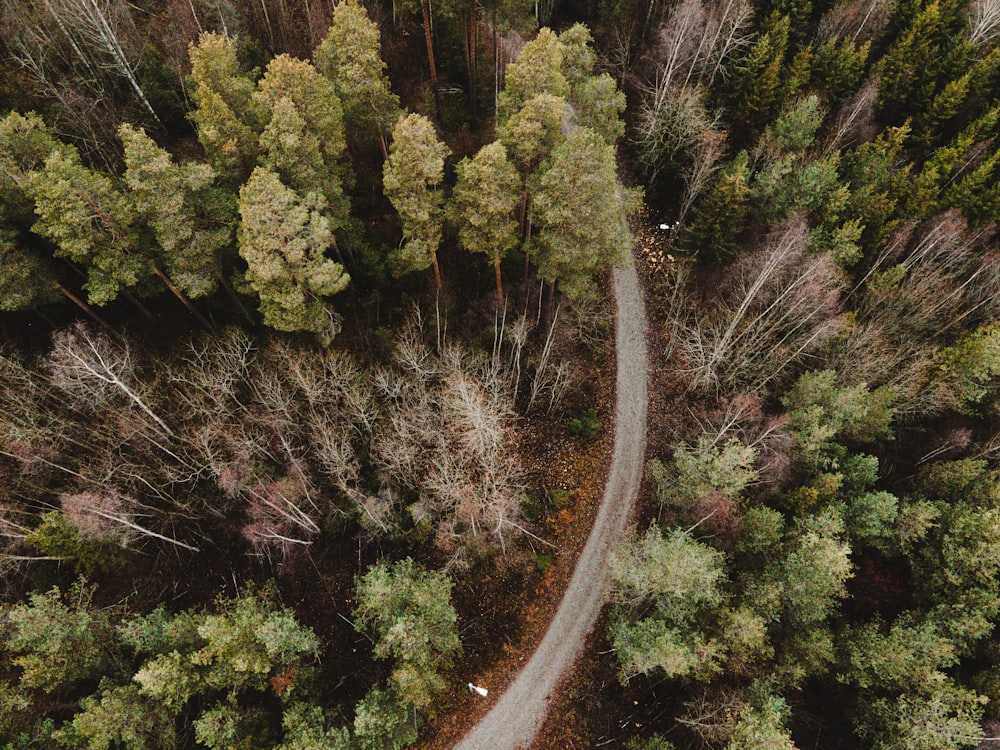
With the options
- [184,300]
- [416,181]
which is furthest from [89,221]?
[416,181]

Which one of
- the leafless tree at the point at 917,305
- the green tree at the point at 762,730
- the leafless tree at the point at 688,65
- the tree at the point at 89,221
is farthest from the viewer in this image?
the leafless tree at the point at 688,65

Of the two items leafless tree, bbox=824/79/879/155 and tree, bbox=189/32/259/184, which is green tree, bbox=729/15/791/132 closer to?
leafless tree, bbox=824/79/879/155

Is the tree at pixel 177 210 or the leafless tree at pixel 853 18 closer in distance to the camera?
the tree at pixel 177 210

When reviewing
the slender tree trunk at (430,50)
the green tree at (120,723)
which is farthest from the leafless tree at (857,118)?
the green tree at (120,723)

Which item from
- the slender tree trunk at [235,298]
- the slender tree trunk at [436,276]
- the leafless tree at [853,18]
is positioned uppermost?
the leafless tree at [853,18]

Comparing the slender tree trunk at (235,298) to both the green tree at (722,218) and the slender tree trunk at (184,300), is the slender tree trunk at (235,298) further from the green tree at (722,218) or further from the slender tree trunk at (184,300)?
the green tree at (722,218)

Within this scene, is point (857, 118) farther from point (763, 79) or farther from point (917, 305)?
point (917, 305)

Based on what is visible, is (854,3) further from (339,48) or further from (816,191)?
(339,48)
